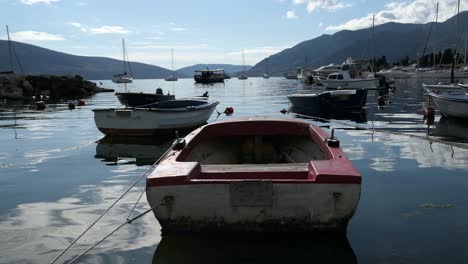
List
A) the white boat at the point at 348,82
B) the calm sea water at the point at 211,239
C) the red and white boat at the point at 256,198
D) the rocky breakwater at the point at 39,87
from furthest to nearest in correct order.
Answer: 1. the rocky breakwater at the point at 39,87
2. the white boat at the point at 348,82
3. the calm sea water at the point at 211,239
4. the red and white boat at the point at 256,198

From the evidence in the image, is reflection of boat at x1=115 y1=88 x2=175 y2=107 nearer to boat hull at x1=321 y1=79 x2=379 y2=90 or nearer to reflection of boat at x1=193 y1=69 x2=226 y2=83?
boat hull at x1=321 y1=79 x2=379 y2=90

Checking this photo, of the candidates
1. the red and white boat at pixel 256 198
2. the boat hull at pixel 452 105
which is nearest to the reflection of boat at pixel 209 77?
the boat hull at pixel 452 105

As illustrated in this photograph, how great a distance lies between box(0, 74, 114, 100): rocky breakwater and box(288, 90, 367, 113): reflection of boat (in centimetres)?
3831

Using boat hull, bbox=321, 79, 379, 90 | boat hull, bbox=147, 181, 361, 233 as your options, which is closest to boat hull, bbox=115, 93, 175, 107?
boat hull, bbox=147, 181, 361, 233

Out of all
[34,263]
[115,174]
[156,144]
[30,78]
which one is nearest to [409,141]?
[156,144]

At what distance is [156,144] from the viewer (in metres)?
16.5

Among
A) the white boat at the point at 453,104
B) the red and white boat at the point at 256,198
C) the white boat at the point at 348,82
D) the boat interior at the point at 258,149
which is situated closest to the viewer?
the red and white boat at the point at 256,198

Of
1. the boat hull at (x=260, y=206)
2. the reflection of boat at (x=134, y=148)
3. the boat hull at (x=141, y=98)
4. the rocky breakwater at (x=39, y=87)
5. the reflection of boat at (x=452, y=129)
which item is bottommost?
the reflection of boat at (x=452, y=129)

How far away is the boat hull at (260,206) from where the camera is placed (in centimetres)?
580

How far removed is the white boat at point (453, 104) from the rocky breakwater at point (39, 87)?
47415 mm

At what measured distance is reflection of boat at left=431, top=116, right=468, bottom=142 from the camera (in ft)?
58.1

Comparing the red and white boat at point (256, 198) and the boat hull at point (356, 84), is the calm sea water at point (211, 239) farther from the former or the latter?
the boat hull at point (356, 84)

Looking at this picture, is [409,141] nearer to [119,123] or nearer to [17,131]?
[119,123]

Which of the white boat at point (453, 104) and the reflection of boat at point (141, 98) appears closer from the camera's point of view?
the white boat at point (453, 104)
